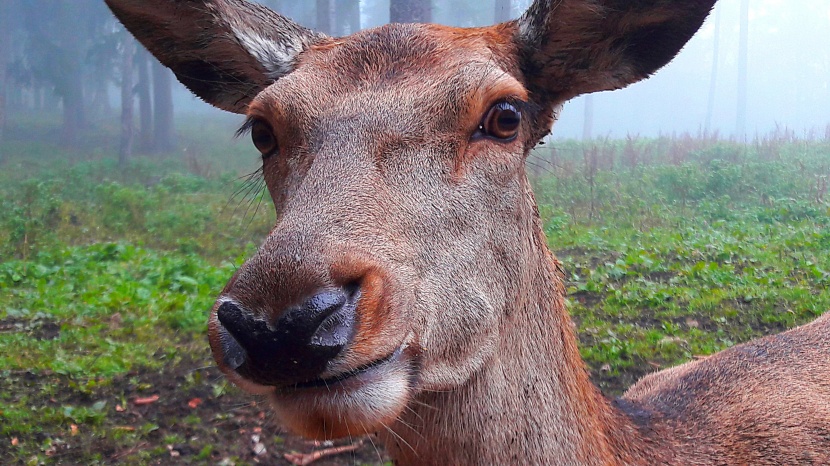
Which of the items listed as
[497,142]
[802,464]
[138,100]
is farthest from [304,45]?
[138,100]

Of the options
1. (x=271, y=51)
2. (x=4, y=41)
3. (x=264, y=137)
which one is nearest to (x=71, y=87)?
(x=4, y=41)

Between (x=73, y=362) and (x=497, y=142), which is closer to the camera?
(x=497, y=142)

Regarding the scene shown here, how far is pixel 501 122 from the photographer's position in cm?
227

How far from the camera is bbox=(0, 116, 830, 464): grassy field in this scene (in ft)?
15.5

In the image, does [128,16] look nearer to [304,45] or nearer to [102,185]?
[304,45]

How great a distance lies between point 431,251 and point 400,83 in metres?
0.60

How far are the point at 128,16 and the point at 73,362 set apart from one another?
3.69 metres

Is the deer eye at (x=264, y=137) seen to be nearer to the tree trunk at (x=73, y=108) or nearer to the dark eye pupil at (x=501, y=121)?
the dark eye pupil at (x=501, y=121)

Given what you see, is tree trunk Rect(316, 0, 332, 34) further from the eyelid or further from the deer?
the eyelid

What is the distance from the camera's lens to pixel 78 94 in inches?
621

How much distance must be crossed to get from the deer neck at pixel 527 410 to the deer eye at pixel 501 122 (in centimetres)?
45

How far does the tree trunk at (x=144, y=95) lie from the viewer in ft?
55.1

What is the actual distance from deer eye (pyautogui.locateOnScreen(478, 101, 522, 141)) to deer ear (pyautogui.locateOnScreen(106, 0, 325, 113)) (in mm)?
973

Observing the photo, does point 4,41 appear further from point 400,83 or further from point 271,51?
point 400,83
